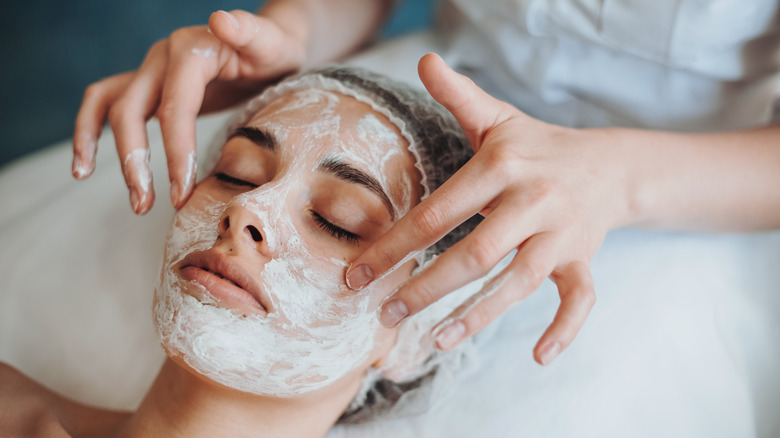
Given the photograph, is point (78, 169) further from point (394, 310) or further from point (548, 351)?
point (548, 351)

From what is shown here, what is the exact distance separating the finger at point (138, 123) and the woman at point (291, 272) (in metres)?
0.07

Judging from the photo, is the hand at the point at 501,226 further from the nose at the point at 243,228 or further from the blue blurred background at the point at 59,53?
the blue blurred background at the point at 59,53

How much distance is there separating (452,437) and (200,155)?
0.82 meters

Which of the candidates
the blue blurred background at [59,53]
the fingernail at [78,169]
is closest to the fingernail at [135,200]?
the fingernail at [78,169]

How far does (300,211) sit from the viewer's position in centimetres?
79

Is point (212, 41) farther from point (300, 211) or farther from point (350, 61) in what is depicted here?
point (350, 61)

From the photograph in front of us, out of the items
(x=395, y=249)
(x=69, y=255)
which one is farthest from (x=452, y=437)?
(x=69, y=255)

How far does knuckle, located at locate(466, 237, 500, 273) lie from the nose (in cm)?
29

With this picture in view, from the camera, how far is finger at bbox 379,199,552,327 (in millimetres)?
623

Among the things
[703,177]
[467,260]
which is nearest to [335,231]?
[467,260]

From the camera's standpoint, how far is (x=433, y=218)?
2.12ft

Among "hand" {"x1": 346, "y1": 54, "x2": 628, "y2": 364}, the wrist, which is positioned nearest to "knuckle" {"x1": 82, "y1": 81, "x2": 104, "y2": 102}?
"hand" {"x1": 346, "y1": 54, "x2": 628, "y2": 364}

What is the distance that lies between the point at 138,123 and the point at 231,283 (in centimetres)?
36

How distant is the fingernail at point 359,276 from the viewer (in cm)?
69
